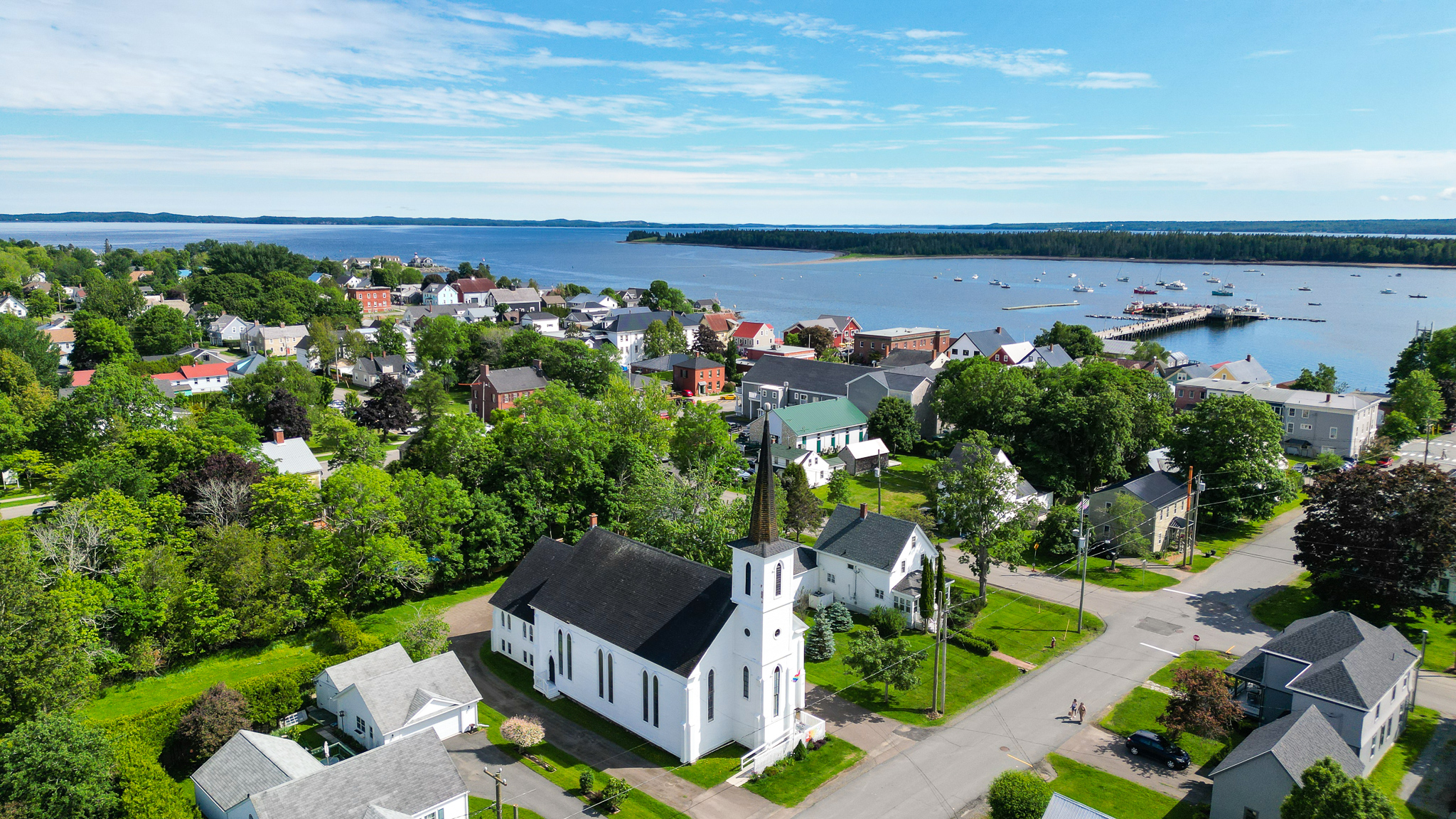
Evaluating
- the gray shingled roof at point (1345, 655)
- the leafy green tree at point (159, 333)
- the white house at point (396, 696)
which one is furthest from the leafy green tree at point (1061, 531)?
the leafy green tree at point (159, 333)

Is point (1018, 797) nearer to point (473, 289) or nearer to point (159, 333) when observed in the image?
point (159, 333)

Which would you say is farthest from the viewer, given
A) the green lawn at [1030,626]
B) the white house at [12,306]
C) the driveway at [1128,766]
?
the white house at [12,306]

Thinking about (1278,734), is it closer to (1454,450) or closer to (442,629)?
(442,629)

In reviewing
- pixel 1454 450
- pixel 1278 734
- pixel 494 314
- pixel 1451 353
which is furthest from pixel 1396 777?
pixel 494 314

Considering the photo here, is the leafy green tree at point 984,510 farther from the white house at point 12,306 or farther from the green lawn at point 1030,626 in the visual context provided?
the white house at point 12,306

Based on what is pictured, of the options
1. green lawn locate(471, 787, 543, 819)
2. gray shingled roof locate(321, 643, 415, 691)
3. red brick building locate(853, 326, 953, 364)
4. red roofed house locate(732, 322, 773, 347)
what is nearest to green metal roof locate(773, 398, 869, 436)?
red brick building locate(853, 326, 953, 364)

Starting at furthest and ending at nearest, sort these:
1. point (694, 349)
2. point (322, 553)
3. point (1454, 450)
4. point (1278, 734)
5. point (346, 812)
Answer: point (694, 349), point (1454, 450), point (322, 553), point (1278, 734), point (346, 812)

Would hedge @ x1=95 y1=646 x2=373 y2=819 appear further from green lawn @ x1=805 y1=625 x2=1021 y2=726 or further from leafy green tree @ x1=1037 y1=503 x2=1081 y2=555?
leafy green tree @ x1=1037 y1=503 x2=1081 y2=555
